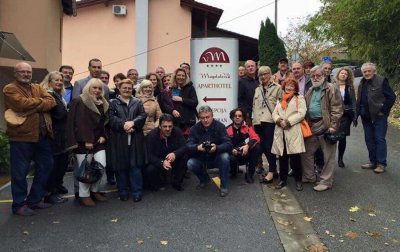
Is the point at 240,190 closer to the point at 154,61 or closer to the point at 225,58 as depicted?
the point at 225,58

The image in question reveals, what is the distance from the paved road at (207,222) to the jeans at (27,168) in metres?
0.25

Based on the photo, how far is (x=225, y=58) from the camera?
311 inches

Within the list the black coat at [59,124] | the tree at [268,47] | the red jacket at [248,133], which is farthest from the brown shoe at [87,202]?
the tree at [268,47]

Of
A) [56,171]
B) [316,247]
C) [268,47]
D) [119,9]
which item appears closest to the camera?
[316,247]

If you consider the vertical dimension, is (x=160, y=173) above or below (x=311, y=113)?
below

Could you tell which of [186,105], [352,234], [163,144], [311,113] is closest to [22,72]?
[163,144]

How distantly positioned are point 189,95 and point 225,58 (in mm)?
978

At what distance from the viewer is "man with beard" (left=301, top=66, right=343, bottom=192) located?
6723 millimetres

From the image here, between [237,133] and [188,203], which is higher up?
[237,133]

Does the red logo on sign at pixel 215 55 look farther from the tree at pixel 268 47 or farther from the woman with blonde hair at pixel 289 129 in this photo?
the tree at pixel 268 47

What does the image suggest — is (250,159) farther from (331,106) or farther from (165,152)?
(331,106)

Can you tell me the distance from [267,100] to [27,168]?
149 inches

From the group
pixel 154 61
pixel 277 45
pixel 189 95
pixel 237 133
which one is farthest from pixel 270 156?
pixel 277 45

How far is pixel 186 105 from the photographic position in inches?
297
